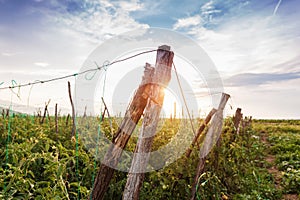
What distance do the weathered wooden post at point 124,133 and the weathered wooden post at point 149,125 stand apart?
11 cm

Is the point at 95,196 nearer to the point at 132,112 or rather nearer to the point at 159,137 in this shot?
the point at 132,112

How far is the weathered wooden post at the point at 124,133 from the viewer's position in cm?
249

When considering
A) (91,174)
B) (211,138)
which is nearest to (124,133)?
(91,174)

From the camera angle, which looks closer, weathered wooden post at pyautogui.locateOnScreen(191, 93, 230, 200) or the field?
the field

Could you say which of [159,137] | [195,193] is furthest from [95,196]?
[159,137]

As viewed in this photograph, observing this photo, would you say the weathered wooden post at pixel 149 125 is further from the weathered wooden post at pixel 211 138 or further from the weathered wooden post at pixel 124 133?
the weathered wooden post at pixel 211 138

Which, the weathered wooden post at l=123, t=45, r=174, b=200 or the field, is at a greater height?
the weathered wooden post at l=123, t=45, r=174, b=200

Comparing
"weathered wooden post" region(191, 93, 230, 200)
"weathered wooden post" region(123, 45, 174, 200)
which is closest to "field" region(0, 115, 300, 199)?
"weathered wooden post" region(191, 93, 230, 200)

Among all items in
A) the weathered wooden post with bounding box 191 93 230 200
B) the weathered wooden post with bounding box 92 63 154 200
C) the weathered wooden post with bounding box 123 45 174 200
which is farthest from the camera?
→ the weathered wooden post with bounding box 191 93 230 200

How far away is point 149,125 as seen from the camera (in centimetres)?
238

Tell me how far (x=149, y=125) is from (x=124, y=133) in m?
0.28

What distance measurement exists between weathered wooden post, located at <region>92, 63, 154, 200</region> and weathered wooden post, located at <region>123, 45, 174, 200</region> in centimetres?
11

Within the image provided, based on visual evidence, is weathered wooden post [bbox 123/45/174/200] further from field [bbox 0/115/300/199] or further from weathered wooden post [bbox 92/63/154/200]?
field [bbox 0/115/300/199]

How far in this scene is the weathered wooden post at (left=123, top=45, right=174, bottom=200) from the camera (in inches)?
93.2
